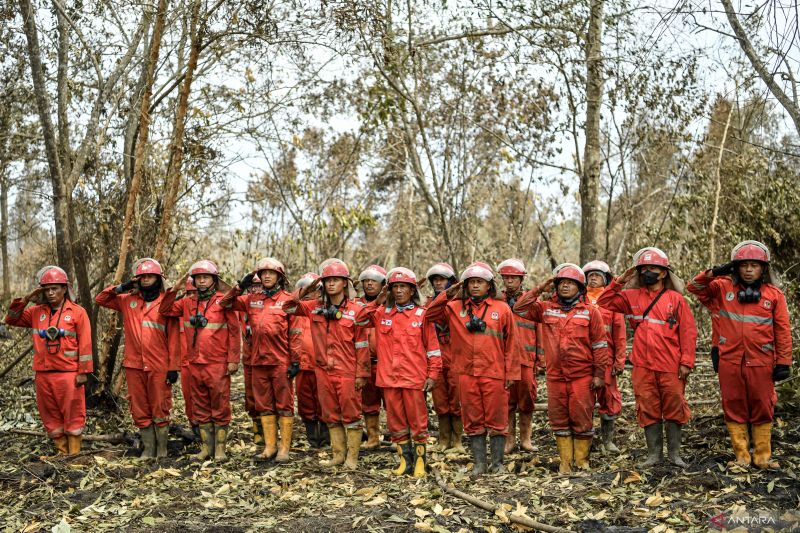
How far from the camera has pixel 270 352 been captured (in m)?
8.59

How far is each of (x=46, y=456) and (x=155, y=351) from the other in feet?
5.59

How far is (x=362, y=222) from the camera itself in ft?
55.6

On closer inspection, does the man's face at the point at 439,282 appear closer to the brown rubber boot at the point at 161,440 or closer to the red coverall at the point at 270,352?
the red coverall at the point at 270,352

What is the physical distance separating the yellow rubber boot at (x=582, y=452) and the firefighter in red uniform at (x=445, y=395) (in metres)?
1.55

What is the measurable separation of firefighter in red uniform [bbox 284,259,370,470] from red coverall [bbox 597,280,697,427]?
9.24 ft

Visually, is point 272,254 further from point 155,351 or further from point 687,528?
point 687,528

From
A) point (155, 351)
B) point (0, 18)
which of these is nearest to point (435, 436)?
point (155, 351)

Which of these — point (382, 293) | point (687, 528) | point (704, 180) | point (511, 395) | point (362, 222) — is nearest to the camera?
point (687, 528)

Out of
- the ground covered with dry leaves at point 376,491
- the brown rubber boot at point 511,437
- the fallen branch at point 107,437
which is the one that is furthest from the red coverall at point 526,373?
the fallen branch at point 107,437

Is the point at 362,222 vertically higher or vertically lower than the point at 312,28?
Answer: lower

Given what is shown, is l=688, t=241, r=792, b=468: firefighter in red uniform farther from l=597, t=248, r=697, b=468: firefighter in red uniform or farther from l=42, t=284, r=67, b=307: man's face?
l=42, t=284, r=67, b=307: man's face

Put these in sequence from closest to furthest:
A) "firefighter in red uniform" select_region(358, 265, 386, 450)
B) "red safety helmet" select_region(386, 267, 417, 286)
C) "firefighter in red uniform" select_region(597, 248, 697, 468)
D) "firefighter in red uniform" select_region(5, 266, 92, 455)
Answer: "firefighter in red uniform" select_region(597, 248, 697, 468), "red safety helmet" select_region(386, 267, 417, 286), "firefighter in red uniform" select_region(5, 266, 92, 455), "firefighter in red uniform" select_region(358, 265, 386, 450)

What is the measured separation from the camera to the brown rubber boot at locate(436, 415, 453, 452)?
9.02 metres

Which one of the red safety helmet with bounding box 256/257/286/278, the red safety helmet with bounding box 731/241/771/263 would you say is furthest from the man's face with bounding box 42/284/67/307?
the red safety helmet with bounding box 731/241/771/263
